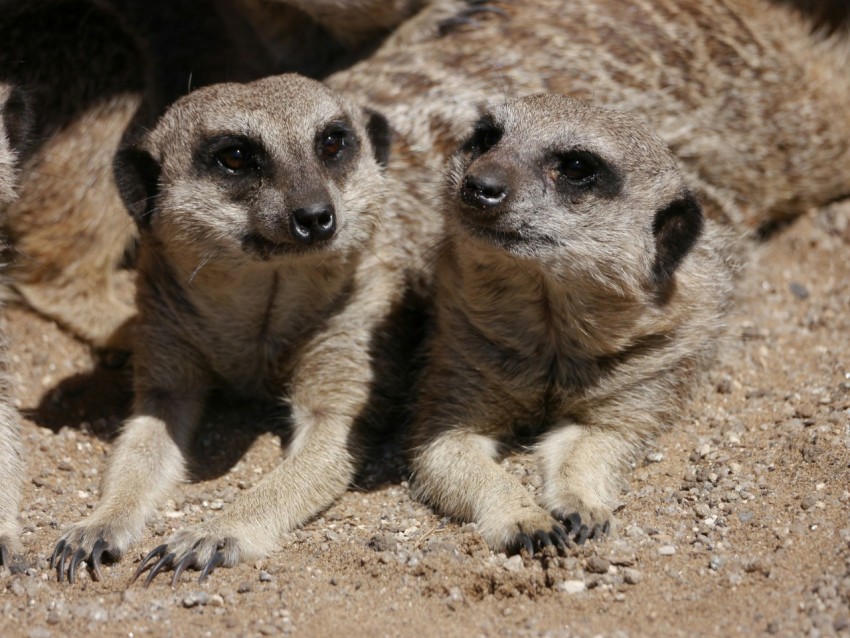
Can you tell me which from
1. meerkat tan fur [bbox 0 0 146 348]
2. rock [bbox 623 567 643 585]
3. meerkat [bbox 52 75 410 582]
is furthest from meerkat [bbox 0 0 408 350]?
rock [bbox 623 567 643 585]

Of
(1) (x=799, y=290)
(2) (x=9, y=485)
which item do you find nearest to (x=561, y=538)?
(2) (x=9, y=485)

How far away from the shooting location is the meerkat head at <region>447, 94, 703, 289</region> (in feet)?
10.5

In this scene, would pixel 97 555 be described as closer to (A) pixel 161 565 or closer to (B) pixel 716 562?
(A) pixel 161 565

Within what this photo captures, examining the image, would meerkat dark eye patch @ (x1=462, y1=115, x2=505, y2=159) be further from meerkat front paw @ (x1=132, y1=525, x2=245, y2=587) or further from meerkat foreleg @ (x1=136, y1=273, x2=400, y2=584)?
meerkat front paw @ (x1=132, y1=525, x2=245, y2=587)

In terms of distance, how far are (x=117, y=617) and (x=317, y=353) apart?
46.7 inches

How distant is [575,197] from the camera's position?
3311 millimetres

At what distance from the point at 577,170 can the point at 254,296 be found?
3.72ft

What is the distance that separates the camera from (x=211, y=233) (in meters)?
3.50

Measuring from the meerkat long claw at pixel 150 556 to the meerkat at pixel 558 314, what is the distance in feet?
2.67

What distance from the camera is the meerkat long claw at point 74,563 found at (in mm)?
3187

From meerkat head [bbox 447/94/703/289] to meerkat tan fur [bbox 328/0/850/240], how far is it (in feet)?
2.89

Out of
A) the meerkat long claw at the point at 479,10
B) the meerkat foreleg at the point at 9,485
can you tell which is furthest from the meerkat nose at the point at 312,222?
the meerkat long claw at the point at 479,10

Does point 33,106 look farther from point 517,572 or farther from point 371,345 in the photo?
point 517,572

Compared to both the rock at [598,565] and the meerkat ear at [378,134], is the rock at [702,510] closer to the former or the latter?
the rock at [598,565]
